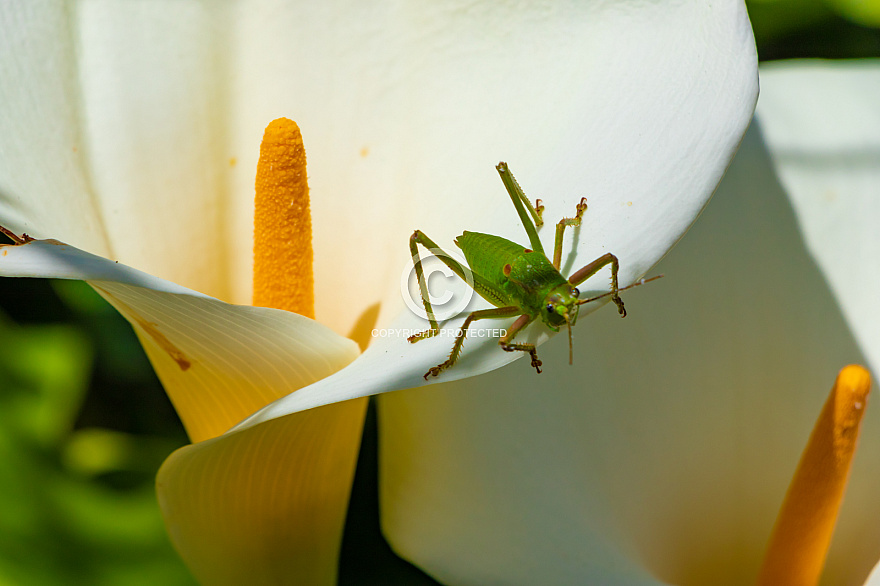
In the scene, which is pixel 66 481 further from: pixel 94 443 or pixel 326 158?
pixel 326 158

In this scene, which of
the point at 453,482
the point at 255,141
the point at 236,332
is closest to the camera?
the point at 236,332

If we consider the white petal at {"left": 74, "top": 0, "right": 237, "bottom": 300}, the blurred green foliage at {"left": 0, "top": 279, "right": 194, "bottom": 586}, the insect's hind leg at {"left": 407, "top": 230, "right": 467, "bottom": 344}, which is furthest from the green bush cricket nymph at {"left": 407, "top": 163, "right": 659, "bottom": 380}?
the blurred green foliage at {"left": 0, "top": 279, "right": 194, "bottom": 586}

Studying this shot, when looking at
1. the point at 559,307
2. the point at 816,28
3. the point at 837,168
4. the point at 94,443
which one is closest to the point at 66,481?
the point at 94,443

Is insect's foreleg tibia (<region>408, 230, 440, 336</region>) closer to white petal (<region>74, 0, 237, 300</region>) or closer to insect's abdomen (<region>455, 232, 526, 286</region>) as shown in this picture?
insect's abdomen (<region>455, 232, 526, 286</region>)

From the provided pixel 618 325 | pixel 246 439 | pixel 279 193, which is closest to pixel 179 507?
pixel 246 439

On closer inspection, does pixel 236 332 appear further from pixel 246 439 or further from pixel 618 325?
pixel 618 325

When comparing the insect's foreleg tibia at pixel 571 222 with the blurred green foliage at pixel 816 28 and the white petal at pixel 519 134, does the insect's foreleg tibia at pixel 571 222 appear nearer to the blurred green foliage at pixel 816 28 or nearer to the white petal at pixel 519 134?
the white petal at pixel 519 134

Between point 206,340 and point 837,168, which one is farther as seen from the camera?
point 837,168
